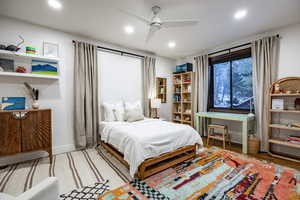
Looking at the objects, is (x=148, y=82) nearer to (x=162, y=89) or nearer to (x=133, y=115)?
(x=162, y=89)

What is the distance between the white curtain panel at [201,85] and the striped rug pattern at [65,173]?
2.96 m

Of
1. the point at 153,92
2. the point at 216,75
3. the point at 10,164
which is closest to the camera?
the point at 10,164

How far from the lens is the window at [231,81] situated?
353cm

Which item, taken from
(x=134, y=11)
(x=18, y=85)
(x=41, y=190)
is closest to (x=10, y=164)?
(x=18, y=85)

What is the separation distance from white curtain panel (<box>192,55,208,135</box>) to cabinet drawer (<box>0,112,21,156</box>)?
414cm

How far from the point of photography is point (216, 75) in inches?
163

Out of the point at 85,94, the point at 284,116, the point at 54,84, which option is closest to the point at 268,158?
the point at 284,116

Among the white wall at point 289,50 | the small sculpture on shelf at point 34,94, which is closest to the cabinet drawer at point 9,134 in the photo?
the small sculpture on shelf at point 34,94

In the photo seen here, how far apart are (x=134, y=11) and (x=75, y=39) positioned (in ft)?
5.49

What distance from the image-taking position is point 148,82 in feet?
14.1

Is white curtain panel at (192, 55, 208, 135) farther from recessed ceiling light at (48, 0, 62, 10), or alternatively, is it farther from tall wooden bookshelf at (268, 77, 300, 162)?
recessed ceiling light at (48, 0, 62, 10)

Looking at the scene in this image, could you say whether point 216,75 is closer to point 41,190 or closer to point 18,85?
point 41,190

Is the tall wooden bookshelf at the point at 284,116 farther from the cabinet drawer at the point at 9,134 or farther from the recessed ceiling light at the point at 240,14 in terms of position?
the cabinet drawer at the point at 9,134

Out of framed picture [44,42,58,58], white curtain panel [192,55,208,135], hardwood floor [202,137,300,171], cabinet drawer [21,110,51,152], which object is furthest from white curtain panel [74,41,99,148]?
hardwood floor [202,137,300,171]
